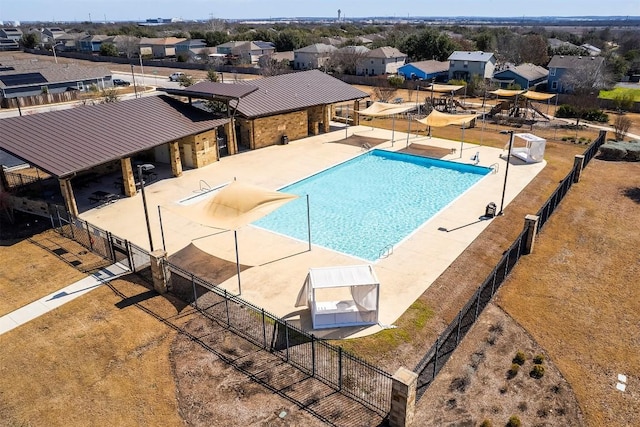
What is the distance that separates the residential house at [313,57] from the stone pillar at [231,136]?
55.0 meters

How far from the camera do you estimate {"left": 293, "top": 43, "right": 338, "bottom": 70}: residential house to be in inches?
3438

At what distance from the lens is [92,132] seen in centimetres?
2602

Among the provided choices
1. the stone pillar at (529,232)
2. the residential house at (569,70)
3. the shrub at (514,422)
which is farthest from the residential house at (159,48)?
the shrub at (514,422)

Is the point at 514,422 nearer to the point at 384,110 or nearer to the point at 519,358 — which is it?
the point at 519,358

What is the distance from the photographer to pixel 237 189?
1941 cm

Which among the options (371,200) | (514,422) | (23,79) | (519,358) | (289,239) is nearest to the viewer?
(514,422)

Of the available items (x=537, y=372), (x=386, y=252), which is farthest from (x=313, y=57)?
(x=537, y=372)

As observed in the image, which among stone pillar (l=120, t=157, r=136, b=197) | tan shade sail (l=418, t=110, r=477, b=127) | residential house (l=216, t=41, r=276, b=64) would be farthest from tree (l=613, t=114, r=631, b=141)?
residential house (l=216, t=41, r=276, b=64)

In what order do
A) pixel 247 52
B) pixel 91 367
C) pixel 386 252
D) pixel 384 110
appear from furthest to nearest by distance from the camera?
pixel 247 52 → pixel 384 110 → pixel 386 252 → pixel 91 367

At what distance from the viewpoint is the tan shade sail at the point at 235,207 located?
59.1 ft

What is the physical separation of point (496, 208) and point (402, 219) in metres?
5.08

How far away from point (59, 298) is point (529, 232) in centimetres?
1944

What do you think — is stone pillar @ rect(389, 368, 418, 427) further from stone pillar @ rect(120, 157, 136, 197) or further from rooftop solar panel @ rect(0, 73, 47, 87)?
rooftop solar panel @ rect(0, 73, 47, 87)

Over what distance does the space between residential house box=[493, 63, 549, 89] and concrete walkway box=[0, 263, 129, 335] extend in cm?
5777
